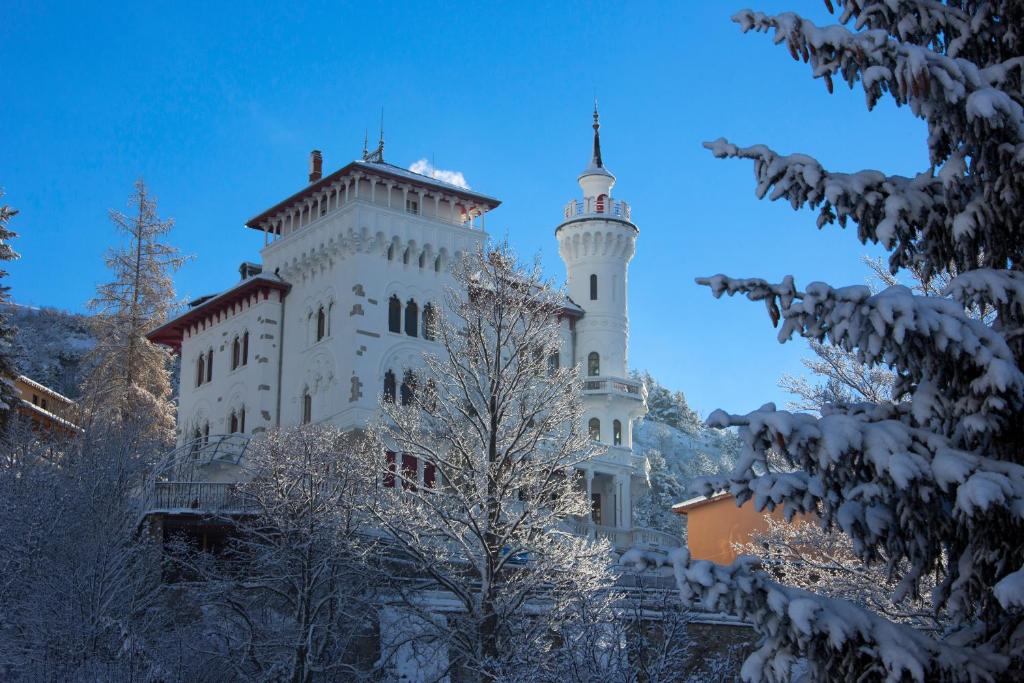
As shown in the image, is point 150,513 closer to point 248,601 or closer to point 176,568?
point 176,568

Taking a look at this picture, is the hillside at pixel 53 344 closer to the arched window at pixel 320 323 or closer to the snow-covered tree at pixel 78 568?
the arched window at pixel 320 323

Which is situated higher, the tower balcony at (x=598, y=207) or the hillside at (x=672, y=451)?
the tower balcony at (x=598, y=207)

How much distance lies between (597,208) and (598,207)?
7 cm

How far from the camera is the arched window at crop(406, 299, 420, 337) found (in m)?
41.2

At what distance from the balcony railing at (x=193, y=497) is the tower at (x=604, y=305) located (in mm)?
17389

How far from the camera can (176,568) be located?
96.5ft

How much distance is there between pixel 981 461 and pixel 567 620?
1324 cm

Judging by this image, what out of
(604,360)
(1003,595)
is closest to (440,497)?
(1003,595)

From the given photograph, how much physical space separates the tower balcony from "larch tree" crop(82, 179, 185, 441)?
55.4 feet

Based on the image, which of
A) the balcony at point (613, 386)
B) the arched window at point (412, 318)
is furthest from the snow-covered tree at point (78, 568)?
the balcony at point (613, 386)

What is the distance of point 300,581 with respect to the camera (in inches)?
935

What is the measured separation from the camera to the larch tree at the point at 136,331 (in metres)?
46.4

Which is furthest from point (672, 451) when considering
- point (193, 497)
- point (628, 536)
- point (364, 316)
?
point (193, 497)

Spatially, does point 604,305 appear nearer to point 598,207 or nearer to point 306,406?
point 598,207
